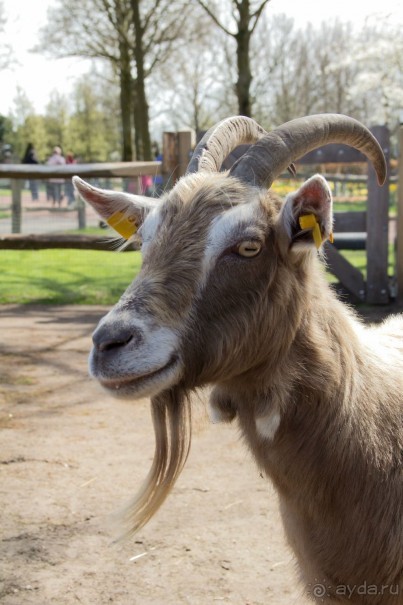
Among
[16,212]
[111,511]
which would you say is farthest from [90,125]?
[111,511]

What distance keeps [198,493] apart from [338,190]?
472 inches

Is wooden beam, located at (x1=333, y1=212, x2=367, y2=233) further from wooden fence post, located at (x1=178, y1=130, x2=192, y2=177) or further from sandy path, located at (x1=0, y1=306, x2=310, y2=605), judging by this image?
sandy path, located at (x1=0, y1=306, x2=310, y2=605)

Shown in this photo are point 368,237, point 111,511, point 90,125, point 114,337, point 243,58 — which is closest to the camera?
point 114,337

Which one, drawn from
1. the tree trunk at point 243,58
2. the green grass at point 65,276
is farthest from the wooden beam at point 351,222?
the tree trunk at point 243,58

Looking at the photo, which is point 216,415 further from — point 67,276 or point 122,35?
point 122,35

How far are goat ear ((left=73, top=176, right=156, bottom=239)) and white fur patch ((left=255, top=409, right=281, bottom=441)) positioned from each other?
1.04 metres

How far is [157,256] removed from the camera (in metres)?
2.48

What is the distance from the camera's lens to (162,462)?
9.42ft

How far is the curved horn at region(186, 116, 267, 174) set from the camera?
3020 millimetres

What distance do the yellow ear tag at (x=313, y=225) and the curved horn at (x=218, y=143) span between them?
2.16 feet

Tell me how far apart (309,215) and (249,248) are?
240mm

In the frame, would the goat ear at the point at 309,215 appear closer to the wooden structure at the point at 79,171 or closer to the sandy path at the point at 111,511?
the sandy path at the point at 111,511

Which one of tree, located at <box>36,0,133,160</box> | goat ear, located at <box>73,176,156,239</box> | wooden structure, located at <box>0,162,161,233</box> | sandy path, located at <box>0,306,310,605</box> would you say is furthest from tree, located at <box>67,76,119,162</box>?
goat ear, located at <box>73,176,156,239</box>

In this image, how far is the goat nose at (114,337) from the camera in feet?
7.28
